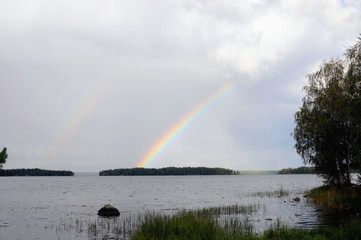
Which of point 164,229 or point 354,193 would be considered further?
point 354,193

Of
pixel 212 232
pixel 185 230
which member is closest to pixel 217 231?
pixel 212 232

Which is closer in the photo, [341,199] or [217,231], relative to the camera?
[217,231]

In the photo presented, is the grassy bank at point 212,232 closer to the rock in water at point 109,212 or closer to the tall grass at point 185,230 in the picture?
the tall grass at point 185,230

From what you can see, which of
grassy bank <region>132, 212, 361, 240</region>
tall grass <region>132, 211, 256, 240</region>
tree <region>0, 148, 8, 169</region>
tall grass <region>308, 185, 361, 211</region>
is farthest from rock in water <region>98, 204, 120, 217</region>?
tall grass <region>308, 185, 361, 211</region>

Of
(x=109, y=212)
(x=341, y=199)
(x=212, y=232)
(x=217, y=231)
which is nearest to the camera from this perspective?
(x=212, y=232)

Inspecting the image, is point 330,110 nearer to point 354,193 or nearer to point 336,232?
point 354,193

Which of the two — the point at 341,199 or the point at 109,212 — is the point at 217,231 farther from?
the point at 109,212

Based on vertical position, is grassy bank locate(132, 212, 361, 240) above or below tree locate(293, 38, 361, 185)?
below

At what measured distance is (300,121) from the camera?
49.2 metres

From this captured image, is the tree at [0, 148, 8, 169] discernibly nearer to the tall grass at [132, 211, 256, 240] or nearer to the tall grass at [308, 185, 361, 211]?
the tall grass at [132, 211, 256, 240]

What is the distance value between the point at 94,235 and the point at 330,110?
98.6ft

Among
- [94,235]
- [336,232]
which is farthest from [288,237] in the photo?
[94,235]

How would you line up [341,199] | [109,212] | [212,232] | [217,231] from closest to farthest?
[212,232], [217,231], [341,199], [109,212]

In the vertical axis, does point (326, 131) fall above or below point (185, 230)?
above
